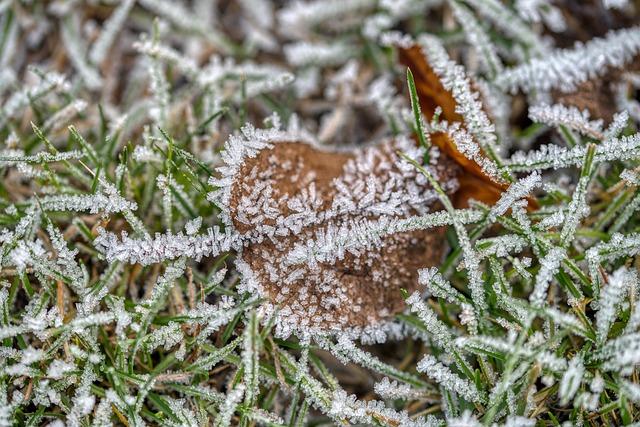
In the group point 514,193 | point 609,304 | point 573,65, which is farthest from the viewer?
point 573,65

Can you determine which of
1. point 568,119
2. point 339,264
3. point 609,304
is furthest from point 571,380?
point 568,119

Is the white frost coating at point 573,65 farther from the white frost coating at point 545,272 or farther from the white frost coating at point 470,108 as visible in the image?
the white frost coating at point 545,272

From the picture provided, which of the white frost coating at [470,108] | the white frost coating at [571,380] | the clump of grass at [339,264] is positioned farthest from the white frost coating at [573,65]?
the white frost coating at [571,380]

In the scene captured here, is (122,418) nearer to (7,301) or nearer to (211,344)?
(211,344)

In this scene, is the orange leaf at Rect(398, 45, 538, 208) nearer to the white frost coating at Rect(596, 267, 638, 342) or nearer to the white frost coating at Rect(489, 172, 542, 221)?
the white frost coating at Rect(489, 172, 542, 221)

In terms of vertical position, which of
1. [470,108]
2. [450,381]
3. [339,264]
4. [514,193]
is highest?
[470,108]

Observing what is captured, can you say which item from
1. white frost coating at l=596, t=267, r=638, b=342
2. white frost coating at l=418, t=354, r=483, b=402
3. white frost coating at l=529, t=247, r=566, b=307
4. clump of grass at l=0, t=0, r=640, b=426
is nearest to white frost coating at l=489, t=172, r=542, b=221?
clump of grass at l=0, t=0, r=640, b=426

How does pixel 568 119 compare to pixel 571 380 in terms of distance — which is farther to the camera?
pixel 568 119

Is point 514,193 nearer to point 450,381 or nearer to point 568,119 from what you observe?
point 568,119

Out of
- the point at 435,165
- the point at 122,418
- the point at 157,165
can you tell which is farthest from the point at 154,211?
the point at 435,165

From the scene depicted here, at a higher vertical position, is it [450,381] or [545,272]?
[545,272]

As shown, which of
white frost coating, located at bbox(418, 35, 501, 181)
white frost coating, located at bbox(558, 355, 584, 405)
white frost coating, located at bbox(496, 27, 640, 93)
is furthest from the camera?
white frost coating, located at bbox(496, 27, 640, 93)
